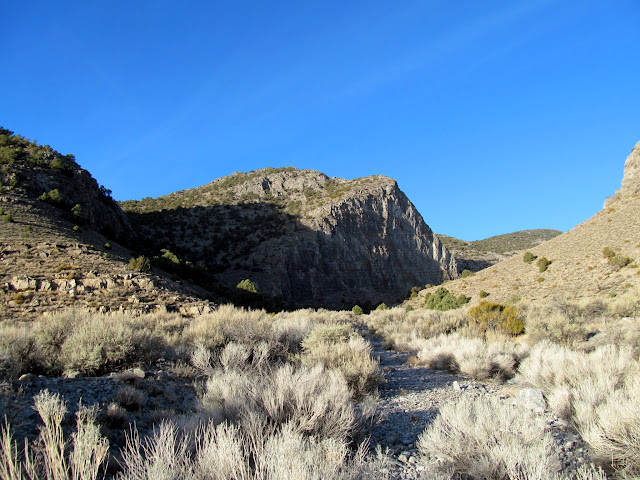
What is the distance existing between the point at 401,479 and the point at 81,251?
25.2m

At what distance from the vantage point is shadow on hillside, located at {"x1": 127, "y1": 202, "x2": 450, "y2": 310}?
164ft

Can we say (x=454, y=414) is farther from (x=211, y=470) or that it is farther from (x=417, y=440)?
(x=211, y=470)

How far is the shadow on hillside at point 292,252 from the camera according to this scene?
164 feet

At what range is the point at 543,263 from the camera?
27.2m

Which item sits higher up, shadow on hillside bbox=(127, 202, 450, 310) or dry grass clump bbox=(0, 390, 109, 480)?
shadow on hillside bbox=(127, 202, 450, 310)

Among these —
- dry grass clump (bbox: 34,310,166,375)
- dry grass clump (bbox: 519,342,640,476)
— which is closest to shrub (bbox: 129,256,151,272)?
dry grass clump (bbox: 34,310,166,375)

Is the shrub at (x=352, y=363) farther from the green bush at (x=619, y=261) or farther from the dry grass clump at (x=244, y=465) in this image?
the green bush at (x=619, y=261)

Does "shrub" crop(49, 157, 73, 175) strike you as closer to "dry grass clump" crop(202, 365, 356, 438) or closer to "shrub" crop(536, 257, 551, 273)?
"dry grass clump" crop(202, 365, 356, 438)

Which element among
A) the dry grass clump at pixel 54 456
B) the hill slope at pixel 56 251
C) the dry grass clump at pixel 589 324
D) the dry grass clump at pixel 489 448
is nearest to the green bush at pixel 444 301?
the dry grass clump at pixel 589 324

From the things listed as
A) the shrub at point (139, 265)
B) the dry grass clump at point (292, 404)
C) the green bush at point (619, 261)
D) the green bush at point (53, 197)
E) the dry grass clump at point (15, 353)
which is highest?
the green bush at point (53, 197)

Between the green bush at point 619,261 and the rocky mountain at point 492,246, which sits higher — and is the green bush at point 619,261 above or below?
below

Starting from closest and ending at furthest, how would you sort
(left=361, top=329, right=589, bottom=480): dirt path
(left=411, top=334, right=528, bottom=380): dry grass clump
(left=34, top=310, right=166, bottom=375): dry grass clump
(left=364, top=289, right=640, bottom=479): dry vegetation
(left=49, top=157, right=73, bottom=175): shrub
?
(left=364, top=289, right=640, bottom=479): dry vegetation → (left=361, top=329, right=589, bottom=480): dirt path → (left=34, top=310, right=166, bottom=375): dry grass clump → (left=411, top=334, right=528, bottom=380): dry grass clump → (left=49, top=157, right=73, bottom=175): shrub

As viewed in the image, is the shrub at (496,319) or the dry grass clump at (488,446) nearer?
the dry grass clump at (488,446)

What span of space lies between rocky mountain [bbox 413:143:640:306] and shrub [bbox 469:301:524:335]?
6303 mm
